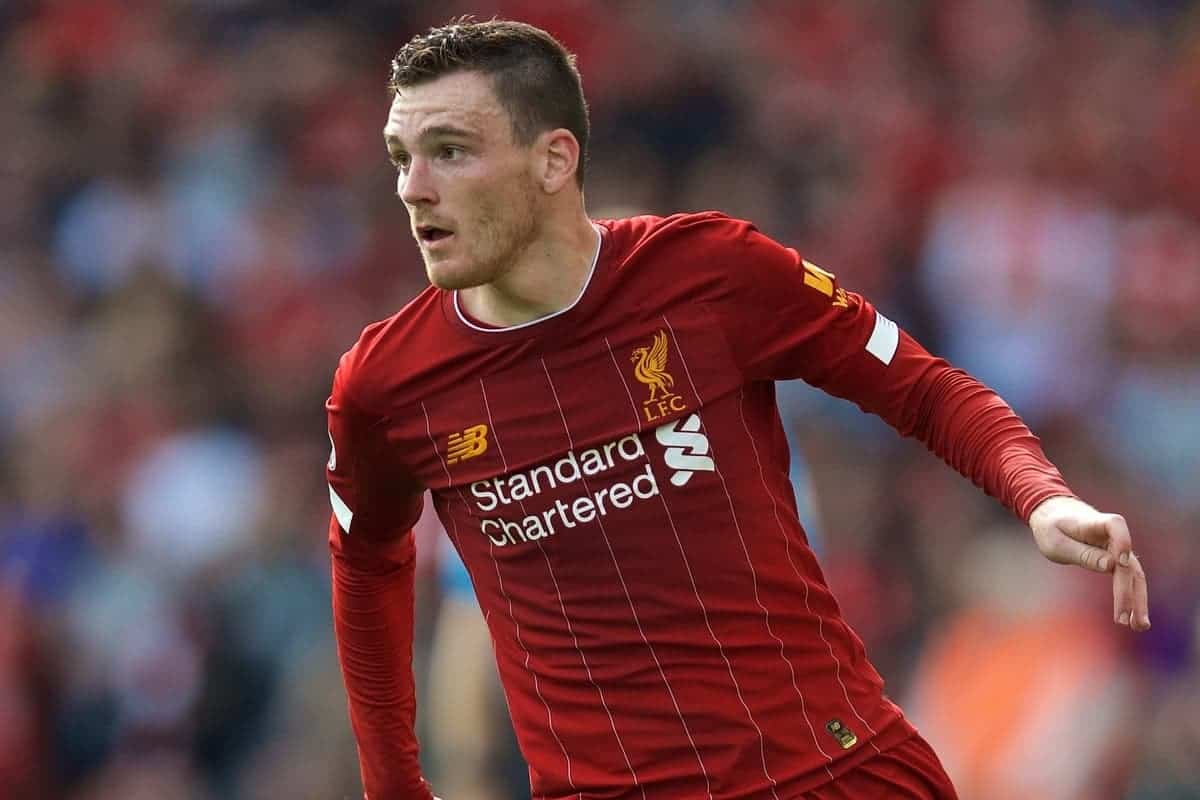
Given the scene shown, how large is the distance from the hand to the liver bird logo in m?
0.74

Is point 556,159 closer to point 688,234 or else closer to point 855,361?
point 688,234

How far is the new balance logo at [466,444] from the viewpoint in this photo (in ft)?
12.3

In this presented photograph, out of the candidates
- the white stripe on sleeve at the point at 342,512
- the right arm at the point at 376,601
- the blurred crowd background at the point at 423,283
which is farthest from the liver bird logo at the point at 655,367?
the blurred crowd background at the point at 423,283

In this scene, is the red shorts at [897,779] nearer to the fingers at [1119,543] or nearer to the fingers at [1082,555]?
the fingers at [1082,555]

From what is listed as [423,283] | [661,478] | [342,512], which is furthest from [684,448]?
[423,283]

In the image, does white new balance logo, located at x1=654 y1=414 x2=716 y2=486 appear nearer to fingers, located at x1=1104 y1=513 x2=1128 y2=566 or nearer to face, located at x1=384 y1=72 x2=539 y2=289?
face, located at x1=384 y1=72 x2=539 y2=289

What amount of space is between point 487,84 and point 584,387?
0.59 meters

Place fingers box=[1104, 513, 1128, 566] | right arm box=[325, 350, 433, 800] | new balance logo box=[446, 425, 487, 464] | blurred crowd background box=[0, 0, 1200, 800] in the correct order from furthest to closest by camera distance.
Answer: blurred crowd background box=[0, 0, 1200, 800] → right arm box=[325, 350, 433, 800] → new balance logo box=[446, 425, 487, 464] → fingers box=[1104, 513, 1128, 566]

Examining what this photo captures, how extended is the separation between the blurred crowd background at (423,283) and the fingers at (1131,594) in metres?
3.48

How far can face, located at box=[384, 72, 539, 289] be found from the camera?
364 centimetres

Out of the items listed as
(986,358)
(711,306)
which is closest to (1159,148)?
(986,358)

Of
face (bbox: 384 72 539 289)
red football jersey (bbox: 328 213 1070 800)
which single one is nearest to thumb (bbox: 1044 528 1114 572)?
red football jersey (bbox: 328 213 1070 800)

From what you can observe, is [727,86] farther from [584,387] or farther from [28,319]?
[584,387]

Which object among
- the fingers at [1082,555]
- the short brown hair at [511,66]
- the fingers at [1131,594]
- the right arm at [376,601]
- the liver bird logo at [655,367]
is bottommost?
the fingers at [1131,594]
